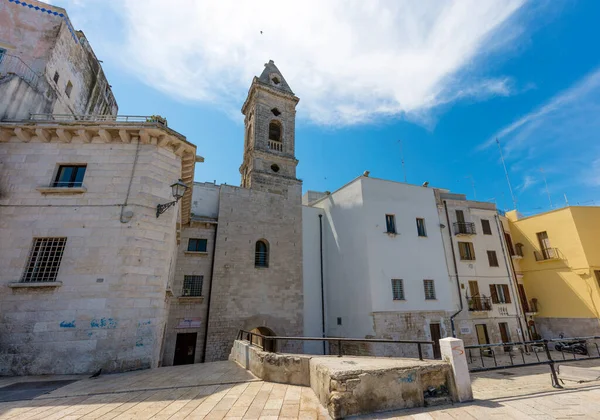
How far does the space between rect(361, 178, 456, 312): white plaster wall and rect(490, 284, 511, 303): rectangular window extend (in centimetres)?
468

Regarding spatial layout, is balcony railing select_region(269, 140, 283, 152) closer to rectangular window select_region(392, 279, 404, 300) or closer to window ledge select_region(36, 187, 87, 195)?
rectangular window select_region(392, 279, 404, 300)

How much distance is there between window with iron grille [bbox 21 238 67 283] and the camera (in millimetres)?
9023

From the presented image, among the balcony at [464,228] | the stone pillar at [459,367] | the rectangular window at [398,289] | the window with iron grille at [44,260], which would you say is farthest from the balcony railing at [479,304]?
the window with iron grille at [44,260]

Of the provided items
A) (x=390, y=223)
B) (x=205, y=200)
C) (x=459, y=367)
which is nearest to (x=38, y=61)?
(x=205, y=200)

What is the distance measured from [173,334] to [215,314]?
8.13 ft

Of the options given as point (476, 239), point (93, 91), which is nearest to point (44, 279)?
point (93, 91)

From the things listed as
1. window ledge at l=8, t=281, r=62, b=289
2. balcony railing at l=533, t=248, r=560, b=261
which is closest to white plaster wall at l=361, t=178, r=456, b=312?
balcony railing at l=533, t=248, r=560, b=261

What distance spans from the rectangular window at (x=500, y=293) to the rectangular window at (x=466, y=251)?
2872 mm

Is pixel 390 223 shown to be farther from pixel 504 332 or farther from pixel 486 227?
pixel 504 332

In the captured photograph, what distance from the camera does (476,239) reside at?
23078 millimetres

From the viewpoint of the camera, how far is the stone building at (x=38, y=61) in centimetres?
1136

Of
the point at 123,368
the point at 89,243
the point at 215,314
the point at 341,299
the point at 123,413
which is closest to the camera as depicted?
the point at 123,413

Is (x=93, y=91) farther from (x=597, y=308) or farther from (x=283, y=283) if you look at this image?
(x=597, y=308)

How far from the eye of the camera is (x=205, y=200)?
1970 cm
